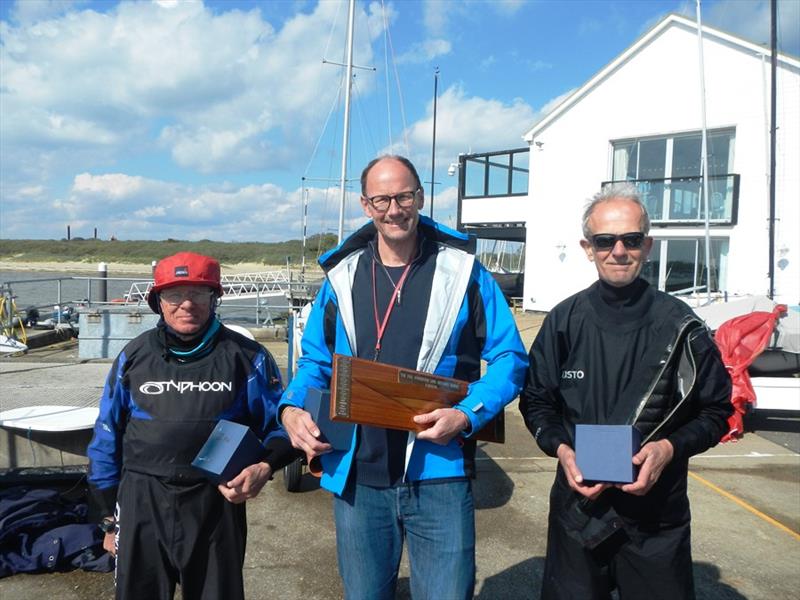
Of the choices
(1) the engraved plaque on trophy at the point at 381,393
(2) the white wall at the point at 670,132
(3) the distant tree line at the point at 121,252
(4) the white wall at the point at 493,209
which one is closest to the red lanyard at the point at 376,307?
Answer: (1) the engraved plaque on trophy at the point at 381,393

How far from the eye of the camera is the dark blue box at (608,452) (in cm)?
187

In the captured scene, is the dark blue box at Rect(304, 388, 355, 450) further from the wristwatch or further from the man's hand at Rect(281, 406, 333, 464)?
the wristwatch

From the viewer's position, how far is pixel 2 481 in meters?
4.27

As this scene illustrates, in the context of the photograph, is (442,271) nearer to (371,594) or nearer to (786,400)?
(371,594)

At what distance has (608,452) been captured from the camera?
1.89m

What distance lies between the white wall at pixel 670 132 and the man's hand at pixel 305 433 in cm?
1570

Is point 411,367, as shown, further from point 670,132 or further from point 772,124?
point 670,132

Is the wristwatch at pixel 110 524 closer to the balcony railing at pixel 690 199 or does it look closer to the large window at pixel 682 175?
the balcony railing at pixel 690 199

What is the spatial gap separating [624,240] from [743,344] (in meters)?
6.54

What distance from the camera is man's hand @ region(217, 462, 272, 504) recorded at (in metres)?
2.21

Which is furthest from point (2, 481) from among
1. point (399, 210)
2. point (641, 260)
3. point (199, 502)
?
point (641, 260)

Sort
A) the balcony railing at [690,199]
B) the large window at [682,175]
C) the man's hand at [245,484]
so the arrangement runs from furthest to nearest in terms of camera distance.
Answer: the large window at [682,175]
the balcony railing at [690,199]
the man's hand at [245,484]

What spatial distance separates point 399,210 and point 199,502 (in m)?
1.32

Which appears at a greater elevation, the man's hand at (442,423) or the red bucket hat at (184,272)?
the red bucket hat at (184,272)
